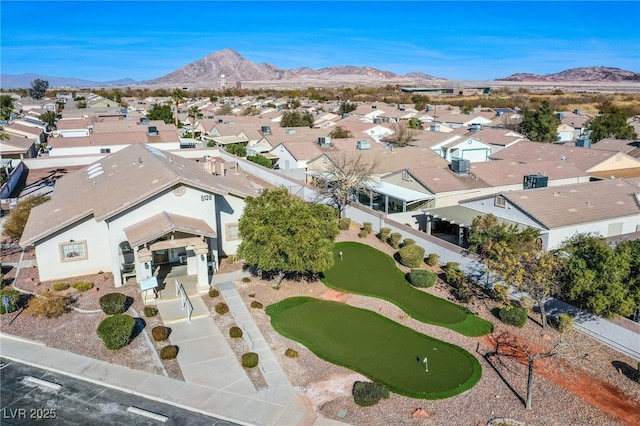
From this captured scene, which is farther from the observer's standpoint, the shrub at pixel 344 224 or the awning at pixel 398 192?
the awning at pixel 398 192

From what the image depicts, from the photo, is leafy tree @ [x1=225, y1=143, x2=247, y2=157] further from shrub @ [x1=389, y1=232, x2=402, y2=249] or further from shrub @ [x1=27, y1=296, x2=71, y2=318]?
shrub @ [x1=27, y1=296, x2=71, y2=318]

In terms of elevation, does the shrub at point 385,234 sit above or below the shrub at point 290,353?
above

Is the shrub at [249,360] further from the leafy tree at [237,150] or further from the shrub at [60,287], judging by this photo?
the leafy tree at [237,150]

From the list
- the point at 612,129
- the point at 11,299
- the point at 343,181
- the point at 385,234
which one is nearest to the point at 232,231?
the point at 385,234

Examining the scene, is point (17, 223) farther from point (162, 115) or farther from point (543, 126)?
point (543, 126)

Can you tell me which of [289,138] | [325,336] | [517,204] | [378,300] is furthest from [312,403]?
[289,138]

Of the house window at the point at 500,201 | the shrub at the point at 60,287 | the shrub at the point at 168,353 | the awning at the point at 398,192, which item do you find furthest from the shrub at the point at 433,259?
the shrub at the point at 60,287
